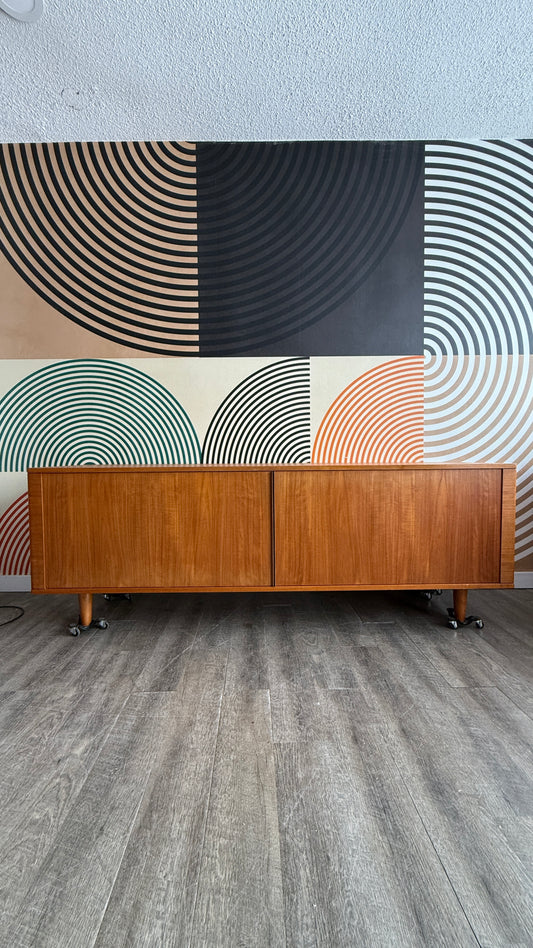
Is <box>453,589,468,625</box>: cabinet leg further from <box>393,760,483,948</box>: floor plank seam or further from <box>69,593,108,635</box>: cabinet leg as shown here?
<box>69,593,108,635</box>: cabinet leg

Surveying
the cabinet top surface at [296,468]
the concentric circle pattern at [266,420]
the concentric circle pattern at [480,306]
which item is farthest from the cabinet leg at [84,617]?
the concentric circle pattern at [480,306]

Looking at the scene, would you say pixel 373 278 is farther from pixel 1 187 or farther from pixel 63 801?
pixel 63 801

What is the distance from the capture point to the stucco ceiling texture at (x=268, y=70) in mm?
2150

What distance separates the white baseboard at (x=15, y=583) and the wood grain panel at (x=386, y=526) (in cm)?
160

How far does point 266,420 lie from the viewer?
10.2 ft

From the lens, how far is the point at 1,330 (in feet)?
10.1

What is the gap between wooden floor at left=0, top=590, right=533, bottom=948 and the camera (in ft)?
3.20


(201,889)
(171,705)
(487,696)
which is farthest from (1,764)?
(487,696)

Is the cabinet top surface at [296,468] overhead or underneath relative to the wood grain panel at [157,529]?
overhead

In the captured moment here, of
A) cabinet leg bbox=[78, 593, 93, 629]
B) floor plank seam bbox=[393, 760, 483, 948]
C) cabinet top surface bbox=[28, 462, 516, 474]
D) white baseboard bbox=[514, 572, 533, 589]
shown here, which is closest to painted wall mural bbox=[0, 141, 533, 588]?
white baseboard bbox=[514, 572, 533, 589]

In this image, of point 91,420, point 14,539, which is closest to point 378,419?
point 91,420

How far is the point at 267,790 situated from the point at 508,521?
1556mm

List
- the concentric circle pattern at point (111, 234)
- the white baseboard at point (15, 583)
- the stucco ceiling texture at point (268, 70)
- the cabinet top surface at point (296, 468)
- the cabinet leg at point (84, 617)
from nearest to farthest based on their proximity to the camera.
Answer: the stucco ceiling texture at point (268, 70)
the cabinet top surface at point (296, 468)
the cabinet leg at point (84, 617)
the concentric circle pattern at point (111, 234)
the white baseboard at point (15, 583)

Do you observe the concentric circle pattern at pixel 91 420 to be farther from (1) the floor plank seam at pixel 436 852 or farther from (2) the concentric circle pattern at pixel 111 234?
(1) the floor plank seam at pixel 436 852
